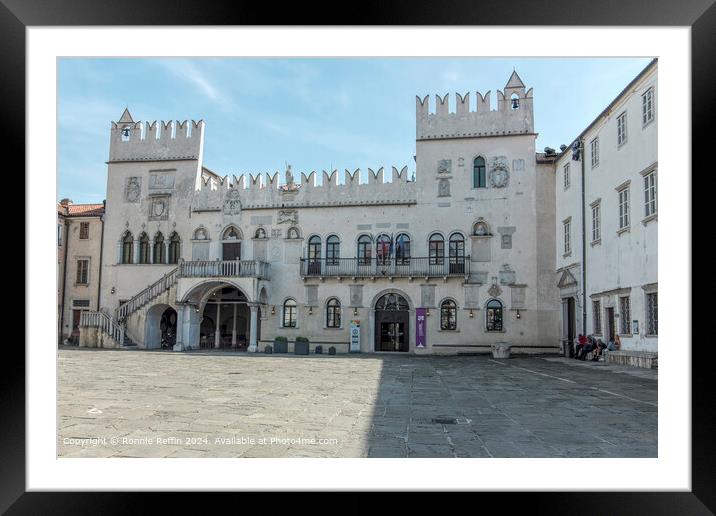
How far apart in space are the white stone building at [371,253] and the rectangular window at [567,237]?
154cm

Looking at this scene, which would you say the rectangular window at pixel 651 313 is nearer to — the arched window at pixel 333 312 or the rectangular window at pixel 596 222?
the rectangular window at pixel 596 222

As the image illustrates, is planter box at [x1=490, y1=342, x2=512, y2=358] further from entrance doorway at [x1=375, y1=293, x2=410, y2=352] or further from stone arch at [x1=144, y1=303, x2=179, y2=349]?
stone arch at [x1=144, y1=303, x2=179, y2=349]

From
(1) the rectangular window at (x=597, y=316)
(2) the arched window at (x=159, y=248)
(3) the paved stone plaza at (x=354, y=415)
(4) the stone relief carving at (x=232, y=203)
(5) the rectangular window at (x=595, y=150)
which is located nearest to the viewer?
(3) the paved stone plaza at (x=354, y=415)

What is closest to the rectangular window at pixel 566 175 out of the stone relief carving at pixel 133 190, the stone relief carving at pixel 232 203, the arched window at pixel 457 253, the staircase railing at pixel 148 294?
the arched window at pixel 457 253

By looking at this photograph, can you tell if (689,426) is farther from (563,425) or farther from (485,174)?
(485,174)

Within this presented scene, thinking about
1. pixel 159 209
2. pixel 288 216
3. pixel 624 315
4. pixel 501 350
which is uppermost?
pixel 159 209

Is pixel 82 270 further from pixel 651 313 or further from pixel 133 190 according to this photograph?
pixel 651 313

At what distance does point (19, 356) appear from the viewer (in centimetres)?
442

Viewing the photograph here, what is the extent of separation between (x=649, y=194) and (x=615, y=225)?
263 cm

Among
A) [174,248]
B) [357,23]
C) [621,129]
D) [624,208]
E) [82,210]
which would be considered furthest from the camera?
[82,210]

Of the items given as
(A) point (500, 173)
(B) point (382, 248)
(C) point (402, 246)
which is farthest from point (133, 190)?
(A) point (500, 173)

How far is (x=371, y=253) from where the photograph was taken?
92.7 ft

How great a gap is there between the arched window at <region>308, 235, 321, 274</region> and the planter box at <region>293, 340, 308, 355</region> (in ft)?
12.3

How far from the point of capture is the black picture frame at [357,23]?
4148mm
